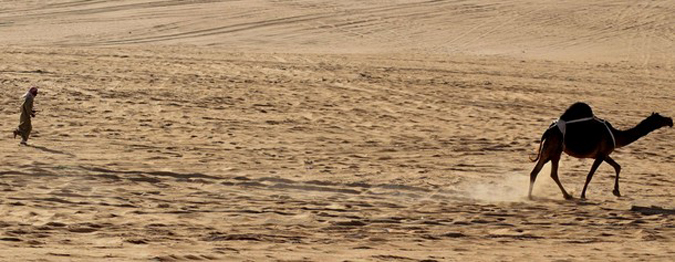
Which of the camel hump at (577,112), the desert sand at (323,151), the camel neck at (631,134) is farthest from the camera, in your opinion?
the camel neck at (631,134)

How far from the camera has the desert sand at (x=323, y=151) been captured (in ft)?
31.3

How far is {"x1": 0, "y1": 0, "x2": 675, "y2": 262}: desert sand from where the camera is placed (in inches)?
376

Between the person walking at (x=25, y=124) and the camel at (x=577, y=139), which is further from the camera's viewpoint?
the person walking at (x=25, y=124)

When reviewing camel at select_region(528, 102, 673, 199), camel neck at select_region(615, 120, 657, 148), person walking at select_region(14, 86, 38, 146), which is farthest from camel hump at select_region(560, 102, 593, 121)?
person walking at select_region(14, 86, 38, 146)

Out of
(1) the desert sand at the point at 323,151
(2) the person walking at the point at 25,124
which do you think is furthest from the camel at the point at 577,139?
(2) the person walking at the point at 25,124

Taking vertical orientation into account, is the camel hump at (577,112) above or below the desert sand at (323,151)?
above

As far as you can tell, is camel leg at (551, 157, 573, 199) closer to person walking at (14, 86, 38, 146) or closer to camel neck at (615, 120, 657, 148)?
camel neck at (615, 120, 657, 148)

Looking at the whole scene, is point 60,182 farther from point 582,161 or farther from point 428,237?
point 582,161

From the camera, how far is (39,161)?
1365 centimetres

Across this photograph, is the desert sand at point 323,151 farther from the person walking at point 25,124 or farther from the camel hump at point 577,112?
the camel hump at point 577,112

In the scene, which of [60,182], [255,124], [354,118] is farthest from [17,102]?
[60,182]

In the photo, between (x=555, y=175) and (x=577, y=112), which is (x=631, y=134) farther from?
(x=555, y=175)

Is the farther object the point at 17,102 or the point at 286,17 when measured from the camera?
the point at 286,17

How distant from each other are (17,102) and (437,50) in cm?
1836
